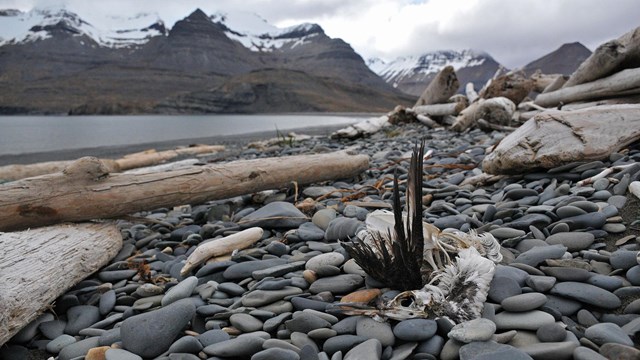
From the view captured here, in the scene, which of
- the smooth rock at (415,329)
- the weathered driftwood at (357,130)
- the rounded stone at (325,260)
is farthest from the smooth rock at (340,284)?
the weathered driftwood at (357,130)

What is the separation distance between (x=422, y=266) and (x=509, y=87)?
30.7ft

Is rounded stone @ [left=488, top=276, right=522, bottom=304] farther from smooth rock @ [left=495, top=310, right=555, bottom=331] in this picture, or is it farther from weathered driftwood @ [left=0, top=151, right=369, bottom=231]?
weathered driftwood @ [left=0, top=151, right=369, bottom=231]

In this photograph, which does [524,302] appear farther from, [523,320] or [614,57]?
[614,57]

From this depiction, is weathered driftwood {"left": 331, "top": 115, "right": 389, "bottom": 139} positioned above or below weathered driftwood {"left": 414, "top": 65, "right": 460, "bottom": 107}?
below

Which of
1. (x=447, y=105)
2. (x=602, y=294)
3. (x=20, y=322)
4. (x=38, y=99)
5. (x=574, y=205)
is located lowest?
(x=20, y=322)

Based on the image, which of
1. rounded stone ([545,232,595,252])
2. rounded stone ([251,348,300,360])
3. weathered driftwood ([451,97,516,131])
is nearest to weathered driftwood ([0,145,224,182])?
rounded stone ([251,348,300,360])

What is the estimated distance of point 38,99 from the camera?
93.7 m

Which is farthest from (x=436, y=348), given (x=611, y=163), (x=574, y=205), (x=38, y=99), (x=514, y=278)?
(x=38, y=99)

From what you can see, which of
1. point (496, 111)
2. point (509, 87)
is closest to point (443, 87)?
point (509, 87)

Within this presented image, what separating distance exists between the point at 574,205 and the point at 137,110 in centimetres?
9028

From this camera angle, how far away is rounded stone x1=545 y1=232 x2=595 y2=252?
2227 millimetres

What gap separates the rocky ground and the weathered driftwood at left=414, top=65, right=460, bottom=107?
31.2 ft

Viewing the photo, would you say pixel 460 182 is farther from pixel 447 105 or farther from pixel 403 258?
pixel 447 105

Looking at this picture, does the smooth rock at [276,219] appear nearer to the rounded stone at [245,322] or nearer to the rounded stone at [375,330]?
the rounded stone at [245,322]
